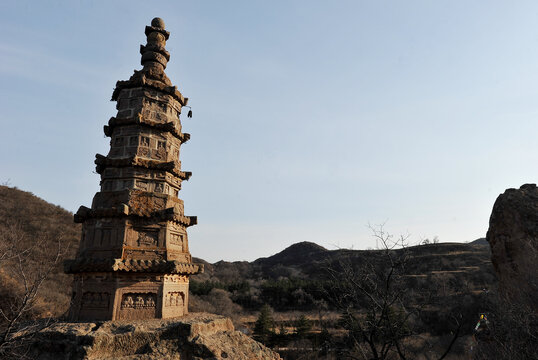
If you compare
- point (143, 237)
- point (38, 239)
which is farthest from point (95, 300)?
point (38, 239)

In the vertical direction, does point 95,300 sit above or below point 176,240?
below

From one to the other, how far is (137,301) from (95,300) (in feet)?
3.88

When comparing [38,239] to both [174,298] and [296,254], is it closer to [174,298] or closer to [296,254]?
[174,298]

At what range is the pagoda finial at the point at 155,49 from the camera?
40.7 ft

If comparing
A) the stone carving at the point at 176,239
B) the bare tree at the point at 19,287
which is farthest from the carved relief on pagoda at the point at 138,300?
the bare tree at the point at 19,287

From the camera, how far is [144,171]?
10797mm

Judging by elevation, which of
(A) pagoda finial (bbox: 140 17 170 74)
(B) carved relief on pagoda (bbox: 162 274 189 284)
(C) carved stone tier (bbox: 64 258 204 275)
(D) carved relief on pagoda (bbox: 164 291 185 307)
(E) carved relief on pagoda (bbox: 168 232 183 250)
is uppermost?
(A) pagoda finial (bbox: 140 17 170 74)

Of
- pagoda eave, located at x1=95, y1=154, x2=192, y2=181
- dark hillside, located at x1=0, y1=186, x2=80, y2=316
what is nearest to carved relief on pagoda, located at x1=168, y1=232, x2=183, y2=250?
pagoda eave, located at x1=95, y1=154, x2=192, y2=181

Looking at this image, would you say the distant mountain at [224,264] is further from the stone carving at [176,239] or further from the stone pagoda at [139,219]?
the stone carving at [176,239]

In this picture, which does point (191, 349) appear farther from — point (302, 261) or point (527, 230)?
point (302, 261)

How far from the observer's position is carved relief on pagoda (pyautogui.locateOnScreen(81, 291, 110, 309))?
9.28 meters

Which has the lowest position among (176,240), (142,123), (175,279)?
(175,279)

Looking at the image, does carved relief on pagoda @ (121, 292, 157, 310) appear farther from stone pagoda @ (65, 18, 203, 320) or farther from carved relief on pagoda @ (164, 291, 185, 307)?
carved relief on pagoda @ (164, 291, 185, 307)

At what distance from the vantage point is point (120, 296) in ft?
30.5
